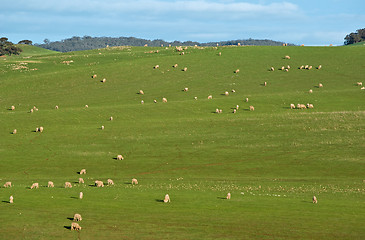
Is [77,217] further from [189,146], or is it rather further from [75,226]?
[189,146]

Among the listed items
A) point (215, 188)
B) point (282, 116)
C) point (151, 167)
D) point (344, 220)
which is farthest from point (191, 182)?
point (282, 116)

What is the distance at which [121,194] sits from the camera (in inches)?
1613

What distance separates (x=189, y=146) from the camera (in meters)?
62.1

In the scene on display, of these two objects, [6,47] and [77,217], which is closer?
[77,217]

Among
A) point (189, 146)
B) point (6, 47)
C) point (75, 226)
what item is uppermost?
point (6, 47)

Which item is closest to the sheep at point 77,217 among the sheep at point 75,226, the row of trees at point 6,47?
the sheep at point 75,226

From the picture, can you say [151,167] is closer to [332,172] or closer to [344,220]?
[332,172]

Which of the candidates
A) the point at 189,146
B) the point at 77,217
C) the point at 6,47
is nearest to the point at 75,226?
the point at 77,217

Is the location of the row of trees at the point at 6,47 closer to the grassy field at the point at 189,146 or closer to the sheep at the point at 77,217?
the grassy field at the point at 189,146

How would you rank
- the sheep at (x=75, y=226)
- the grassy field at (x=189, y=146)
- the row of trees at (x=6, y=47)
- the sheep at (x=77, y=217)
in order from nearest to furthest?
the sheep at (x=75, y=226) → the sheep at (x=77, y=217) → the grassy field at (x=189, y=146) → the row of trees at (x=6, y=47)

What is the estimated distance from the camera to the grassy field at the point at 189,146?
31781 mm

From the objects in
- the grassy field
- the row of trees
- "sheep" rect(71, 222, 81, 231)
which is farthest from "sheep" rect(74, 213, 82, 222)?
the row of trees

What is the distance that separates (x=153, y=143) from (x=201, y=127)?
9031 mm

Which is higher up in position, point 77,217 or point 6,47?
point 6,47
